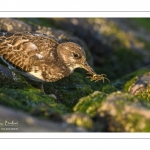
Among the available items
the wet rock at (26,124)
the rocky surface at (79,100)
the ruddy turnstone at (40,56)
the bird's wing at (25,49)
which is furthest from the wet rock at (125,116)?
the bird's wing at (25,49)

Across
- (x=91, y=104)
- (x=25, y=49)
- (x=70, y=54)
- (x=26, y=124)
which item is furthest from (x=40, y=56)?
(x=26, y=124)

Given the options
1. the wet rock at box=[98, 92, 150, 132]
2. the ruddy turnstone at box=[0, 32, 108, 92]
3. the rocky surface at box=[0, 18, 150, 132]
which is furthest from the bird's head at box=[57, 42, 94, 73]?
the wet rock at box=[98, 92, 150, 132]

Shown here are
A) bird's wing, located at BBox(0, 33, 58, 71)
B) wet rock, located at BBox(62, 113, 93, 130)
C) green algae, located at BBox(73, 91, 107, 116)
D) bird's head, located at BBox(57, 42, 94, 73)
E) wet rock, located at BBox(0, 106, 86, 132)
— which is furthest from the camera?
bird's head, located at BBox(57, 42, 94, 73)

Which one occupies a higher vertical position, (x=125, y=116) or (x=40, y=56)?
(x=40, y=56)

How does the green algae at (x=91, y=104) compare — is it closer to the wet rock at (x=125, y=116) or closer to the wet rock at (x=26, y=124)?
the wet rock at (x=125, y=116)

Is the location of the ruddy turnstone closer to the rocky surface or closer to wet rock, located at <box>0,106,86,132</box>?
the rocky surface

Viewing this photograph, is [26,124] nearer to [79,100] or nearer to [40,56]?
[79,100]

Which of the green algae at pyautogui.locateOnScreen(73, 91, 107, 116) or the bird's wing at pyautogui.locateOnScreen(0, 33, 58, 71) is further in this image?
the bird's wing at pyautogui.locateOnScreen(0, 33, 58, 71)
